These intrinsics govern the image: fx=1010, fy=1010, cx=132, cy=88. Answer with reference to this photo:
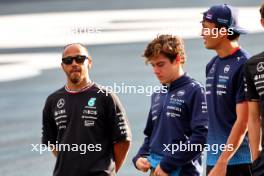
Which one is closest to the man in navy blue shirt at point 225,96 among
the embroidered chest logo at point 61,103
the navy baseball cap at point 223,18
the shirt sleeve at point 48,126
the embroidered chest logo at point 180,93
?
the navy baseball cap at point 223,18

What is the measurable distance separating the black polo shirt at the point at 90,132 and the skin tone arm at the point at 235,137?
2.94 feet

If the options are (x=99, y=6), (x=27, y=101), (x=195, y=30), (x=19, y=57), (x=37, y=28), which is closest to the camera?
(x=27, y=101)

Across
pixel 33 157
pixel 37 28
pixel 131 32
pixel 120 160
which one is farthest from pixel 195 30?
pixel 120 160

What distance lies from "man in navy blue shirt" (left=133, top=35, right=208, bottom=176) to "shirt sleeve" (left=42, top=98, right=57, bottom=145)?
2.96 ft

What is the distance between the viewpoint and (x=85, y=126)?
752cm

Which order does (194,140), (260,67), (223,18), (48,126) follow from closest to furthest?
1. (260,67)
2. (194,140)
3. (223,18)
4. (48,126)

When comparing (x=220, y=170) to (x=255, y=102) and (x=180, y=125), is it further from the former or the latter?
(x=255, y=102)

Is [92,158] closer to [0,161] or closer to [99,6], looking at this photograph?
[0,161]

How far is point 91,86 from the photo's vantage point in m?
7.62

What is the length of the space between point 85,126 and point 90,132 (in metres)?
0.06

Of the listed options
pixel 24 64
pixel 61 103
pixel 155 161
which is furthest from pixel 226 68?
pixel 24 64

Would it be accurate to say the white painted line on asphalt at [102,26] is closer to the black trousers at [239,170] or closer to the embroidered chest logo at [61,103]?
the embroidered chest logo at [61,103]

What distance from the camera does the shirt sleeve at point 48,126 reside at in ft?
25.7

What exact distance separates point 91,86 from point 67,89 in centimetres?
20
